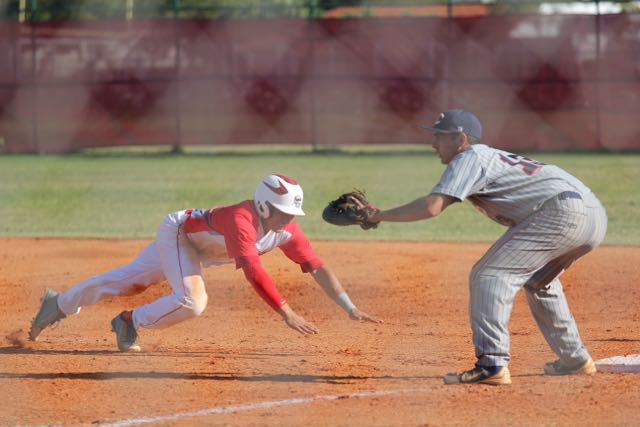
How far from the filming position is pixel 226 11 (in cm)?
1888

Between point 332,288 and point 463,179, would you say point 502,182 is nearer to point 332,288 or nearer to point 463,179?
point 463,179

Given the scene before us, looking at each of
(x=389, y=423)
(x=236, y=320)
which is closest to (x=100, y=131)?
(x=236, y=320)

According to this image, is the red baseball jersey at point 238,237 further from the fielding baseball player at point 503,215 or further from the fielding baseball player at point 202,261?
the fielding baseball player at point 503,215

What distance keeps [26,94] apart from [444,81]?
6549 millimetres

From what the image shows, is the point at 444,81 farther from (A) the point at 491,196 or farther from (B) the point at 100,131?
(A) the point at 491,196

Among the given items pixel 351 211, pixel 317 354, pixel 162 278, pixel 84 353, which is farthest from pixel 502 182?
pixel 84 353

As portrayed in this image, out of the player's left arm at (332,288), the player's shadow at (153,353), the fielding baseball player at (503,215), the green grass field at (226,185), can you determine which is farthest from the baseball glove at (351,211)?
the green grass field at (226,185)

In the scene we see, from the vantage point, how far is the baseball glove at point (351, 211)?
4.55 m

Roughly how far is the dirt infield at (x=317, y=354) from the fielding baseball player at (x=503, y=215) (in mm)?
254

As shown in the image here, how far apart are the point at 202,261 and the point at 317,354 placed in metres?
0.71

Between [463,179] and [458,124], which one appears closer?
[463,179]

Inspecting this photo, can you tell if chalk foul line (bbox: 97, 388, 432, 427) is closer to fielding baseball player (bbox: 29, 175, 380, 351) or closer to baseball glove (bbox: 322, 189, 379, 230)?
fielding baseball player (bbox: 29, 175, 380, 351)

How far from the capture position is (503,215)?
15.1 feet

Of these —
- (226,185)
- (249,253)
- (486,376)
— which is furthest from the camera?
(226,185)
